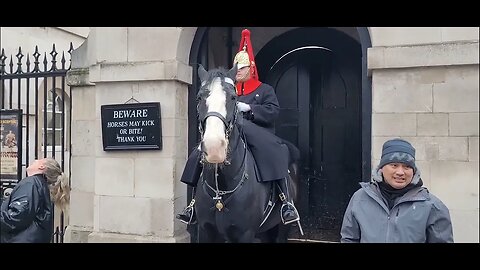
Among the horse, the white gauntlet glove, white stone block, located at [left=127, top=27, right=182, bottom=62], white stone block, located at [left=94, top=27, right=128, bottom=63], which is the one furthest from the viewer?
white stone block, located at [left=94, top=27, right=128, bottom=63]

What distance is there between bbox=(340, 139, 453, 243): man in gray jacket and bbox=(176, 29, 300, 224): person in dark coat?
151 centimetres

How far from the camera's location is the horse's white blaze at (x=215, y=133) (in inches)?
139

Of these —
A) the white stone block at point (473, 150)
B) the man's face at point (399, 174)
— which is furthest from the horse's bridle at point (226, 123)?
the white stone block at point (473, 150)

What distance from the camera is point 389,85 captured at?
5.16m

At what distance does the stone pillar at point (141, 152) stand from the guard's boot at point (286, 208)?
166 centimetres

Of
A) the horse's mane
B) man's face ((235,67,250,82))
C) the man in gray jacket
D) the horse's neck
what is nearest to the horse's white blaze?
the horse's mane

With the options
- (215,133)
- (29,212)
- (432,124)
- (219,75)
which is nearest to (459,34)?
(432,124)

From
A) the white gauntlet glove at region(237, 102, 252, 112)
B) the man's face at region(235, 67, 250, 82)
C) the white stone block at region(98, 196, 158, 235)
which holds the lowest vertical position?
the white stone block at region(98, 196, 158, 235)

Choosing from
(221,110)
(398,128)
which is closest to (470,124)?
(398,128)

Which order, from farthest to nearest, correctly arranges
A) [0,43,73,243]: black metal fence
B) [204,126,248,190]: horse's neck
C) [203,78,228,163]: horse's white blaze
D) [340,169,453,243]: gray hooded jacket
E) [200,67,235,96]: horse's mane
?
1. [0,43,73,243]: black metal fence
2. [204,126,248,190]: horse's neck
3. [200,67,235,96]: horse's mane
4. [203,78,228,163]: horse's white blaze
5. [340,169,453,243]: gray hooded jacket

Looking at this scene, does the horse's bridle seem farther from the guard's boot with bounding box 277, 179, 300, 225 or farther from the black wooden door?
the black wooden door

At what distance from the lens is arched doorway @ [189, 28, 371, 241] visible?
7863 mm

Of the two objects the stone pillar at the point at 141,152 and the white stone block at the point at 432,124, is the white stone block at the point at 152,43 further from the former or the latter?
the white stone block at the point at 432,124

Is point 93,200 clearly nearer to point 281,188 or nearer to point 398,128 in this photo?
point 281,188
